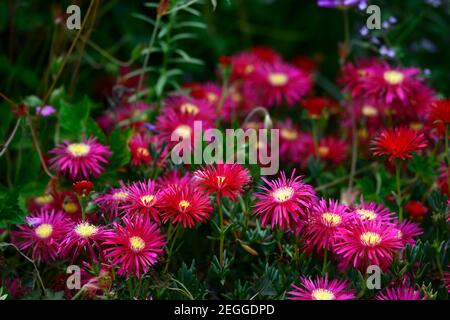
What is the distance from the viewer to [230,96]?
1747mm

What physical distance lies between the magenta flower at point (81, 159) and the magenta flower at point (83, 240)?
18 cm

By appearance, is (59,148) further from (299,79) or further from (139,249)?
(299,79)

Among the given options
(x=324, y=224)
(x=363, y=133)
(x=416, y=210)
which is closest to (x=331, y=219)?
(x=324, y=224)

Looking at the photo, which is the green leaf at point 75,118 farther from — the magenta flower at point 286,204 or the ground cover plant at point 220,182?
the magenta flower at point 286,204

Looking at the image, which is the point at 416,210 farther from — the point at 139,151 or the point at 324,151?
the point at 139,151

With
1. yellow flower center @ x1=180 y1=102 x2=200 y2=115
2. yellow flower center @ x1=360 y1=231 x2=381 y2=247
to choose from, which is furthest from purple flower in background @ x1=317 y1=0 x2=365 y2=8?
yellow flower center @ x1=360 y1=231 x2=381 y2=247

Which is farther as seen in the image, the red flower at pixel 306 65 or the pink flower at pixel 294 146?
the red flower at pixel 306 65

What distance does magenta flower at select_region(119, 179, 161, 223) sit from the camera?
43.4 inches

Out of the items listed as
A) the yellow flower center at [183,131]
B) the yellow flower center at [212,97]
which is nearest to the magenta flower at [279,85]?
the yellow flower center at [212,97]

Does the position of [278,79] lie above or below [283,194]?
above

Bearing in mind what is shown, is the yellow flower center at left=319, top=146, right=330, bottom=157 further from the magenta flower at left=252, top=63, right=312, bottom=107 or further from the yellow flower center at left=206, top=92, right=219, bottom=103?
the yellow flower center at left=206, top=92, right=219, bottom=103

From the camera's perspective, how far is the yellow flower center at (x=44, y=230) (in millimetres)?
1183

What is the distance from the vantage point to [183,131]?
1.42m

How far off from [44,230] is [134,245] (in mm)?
208
